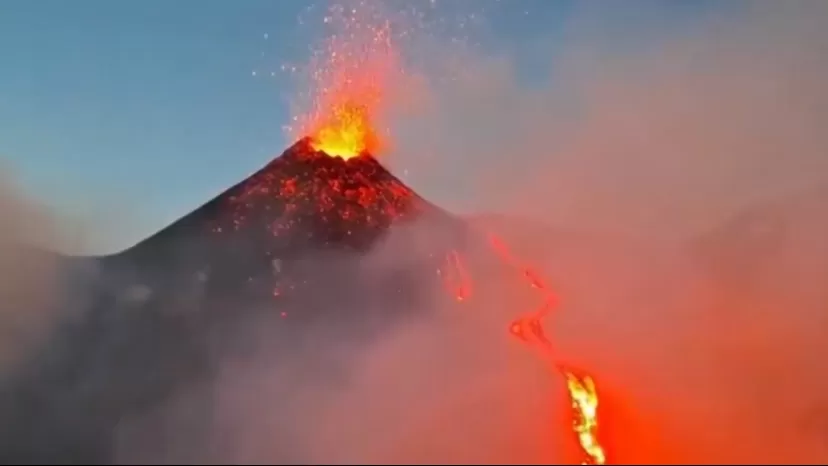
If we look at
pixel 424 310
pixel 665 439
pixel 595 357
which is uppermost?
pixel 424 310

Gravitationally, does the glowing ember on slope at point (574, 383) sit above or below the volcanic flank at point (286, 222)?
below

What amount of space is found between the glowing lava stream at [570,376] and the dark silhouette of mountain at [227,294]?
229 centimetres

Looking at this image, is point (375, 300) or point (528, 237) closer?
point (375, 300)

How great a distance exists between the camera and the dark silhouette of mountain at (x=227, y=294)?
1521cm

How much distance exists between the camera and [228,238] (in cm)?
2725

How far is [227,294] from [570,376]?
9714 mm

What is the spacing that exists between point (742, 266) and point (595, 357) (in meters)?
4.91

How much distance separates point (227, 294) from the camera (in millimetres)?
22344

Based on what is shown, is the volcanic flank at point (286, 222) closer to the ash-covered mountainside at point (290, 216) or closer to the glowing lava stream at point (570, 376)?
the ash-covered mountainside at point (290, 216)

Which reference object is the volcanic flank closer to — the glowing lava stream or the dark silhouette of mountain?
the dark silhouette of mountain

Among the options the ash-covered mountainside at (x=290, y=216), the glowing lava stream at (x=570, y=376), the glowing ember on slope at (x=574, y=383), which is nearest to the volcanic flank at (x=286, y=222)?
the ash-covered mountainside at (x=290, y=216)

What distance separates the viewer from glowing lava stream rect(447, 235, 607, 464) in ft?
41.7

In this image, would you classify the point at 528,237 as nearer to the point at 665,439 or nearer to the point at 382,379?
the point at 382,379

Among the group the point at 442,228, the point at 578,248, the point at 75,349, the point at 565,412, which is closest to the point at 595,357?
the point at 565,412
